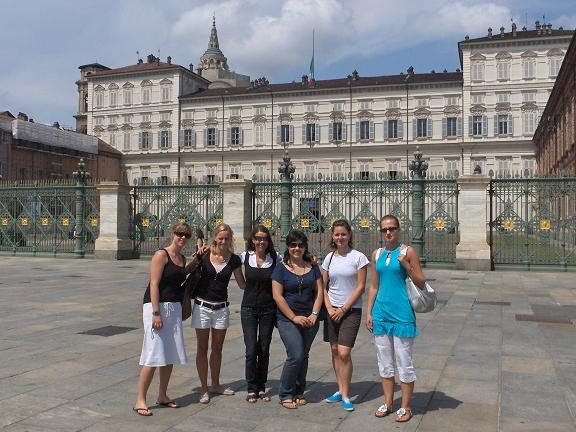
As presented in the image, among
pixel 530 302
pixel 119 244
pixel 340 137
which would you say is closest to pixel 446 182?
pixel 530 302

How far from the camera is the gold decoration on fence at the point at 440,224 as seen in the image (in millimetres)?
19484

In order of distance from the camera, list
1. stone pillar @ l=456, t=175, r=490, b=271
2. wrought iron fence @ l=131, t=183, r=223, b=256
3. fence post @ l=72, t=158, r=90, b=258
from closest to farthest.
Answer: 1. stone pillar @ l=456, t=175, r=490, b=271
2. wrought iron fence @ l=131, t=183, r=223, b=256
3. fence post @ l=72, t=158, r=90, b=258

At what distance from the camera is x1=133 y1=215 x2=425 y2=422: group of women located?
204 inches

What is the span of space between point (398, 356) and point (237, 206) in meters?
16.5

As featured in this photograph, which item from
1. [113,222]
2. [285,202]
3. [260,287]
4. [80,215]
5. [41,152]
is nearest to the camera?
[260,287]

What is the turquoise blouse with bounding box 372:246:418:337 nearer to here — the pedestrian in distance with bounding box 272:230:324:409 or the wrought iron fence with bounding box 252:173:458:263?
the pedestrian in distance with bounding box 272:230:324:409

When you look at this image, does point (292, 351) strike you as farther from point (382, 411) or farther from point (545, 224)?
point (545, 224)

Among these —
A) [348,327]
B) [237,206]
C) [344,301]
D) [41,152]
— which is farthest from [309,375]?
[41,152]

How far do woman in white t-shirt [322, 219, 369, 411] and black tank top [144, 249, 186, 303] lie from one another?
131 centimetres

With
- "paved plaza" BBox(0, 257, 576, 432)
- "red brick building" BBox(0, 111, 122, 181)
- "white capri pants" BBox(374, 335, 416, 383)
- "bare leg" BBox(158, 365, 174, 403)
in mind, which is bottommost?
"paved plaza" BBox(0, 257, 576, 432)

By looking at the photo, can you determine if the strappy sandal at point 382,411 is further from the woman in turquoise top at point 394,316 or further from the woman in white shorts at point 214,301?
the woman in white shorts at point 214,301

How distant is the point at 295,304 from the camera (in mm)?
5398

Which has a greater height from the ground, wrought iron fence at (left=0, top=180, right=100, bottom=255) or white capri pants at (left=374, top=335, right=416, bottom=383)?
wrought iron fence at (left=0, top=180, right=100, bottom=255)

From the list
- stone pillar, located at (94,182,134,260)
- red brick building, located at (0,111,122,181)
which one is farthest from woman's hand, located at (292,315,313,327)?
red brick building, located at (0,111,122,181)
